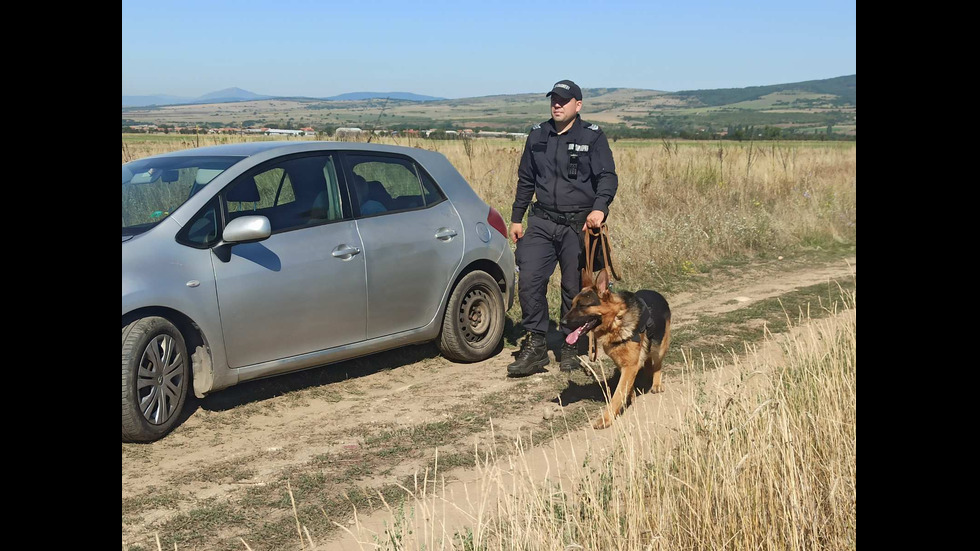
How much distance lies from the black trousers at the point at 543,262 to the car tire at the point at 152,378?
2983mm

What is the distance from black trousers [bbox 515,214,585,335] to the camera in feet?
24.5

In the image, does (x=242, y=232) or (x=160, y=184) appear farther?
(x=160, y=184)

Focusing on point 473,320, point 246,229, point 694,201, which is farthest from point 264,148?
point 694,201

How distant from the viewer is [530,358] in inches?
294

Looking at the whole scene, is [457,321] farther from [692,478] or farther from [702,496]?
[702,496]

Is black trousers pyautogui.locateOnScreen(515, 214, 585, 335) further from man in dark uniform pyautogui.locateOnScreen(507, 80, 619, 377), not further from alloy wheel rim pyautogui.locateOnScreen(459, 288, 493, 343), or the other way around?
alloy wheel rim pyautogui.locateOnScreen(459, 288, 493, 343)

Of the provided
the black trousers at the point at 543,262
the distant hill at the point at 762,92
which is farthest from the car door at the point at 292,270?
the distant hill at the point at 762,92

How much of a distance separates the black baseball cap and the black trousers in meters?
1.07

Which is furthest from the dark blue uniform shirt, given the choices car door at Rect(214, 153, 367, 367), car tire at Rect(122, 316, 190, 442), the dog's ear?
car tire at Rect(122, 316, 190, 442)

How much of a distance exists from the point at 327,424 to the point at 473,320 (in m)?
2.12

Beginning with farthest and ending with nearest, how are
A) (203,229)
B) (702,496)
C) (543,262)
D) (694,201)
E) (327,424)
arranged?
(694,201) < (543,262) < (327,424) < (203,229) < (702,496)

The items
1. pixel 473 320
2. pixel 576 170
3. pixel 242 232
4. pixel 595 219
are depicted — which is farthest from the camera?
pixel 473 320

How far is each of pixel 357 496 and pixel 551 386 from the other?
2.66m

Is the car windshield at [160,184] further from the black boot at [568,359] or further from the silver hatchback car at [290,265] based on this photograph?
the black boot at [568,359]
